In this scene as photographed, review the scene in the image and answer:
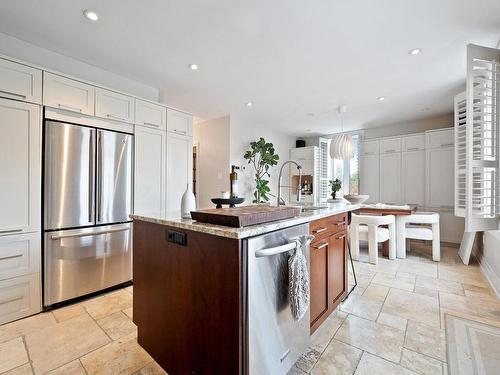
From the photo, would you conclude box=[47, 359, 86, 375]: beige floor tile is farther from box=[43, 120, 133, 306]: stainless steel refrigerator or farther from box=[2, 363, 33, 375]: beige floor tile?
box=[43, 120, 133, 306]: stainless steel refrigerator

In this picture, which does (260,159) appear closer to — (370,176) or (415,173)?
(370,176)

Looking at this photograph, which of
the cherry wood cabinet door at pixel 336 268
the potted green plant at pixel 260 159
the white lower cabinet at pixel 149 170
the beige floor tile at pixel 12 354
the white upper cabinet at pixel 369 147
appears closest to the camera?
the beige floor tile at pixel 12 354

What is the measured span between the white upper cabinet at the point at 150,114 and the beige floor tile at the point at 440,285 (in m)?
3.70

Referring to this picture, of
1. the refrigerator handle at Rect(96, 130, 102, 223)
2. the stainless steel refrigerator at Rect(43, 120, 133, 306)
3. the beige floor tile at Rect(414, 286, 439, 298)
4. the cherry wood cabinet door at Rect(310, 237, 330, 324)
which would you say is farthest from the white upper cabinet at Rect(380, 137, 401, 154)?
the refrigerator handle at Rect(96, 130, 102, 223)

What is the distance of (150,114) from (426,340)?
3.49m

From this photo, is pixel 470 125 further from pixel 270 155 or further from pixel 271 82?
pixel 270 155

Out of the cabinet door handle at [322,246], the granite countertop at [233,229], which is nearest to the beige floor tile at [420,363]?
the cabinet door handle at [322,246]

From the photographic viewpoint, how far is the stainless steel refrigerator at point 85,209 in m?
2.23

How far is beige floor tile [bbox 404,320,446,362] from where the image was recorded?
63.4 inches

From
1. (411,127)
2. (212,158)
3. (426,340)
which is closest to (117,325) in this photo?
(426,340)

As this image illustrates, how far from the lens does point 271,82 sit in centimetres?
331

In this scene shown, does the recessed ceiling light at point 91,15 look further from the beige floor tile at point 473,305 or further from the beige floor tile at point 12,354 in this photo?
the beige floor tile at point 473,305

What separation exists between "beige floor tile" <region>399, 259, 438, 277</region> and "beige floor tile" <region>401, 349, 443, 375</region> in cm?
187

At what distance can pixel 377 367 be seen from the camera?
149 centimetres
